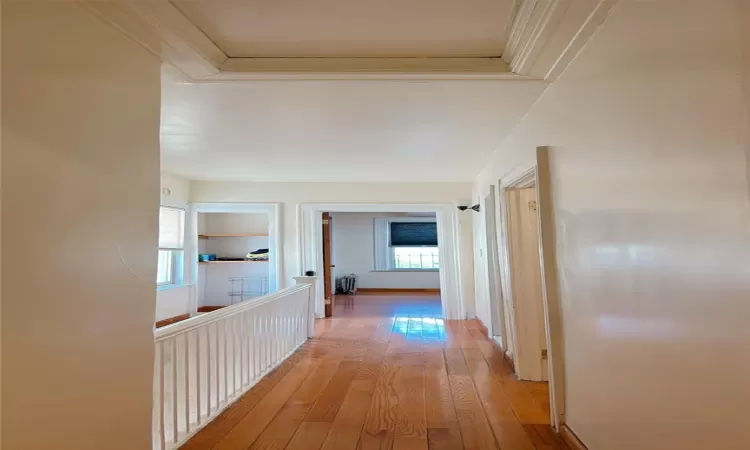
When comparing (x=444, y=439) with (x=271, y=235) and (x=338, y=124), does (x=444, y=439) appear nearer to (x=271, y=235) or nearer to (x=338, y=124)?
(x=338, y=124)

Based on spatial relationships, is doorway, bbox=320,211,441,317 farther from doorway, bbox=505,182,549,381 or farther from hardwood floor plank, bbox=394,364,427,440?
doorway, bbox=505,182,549,381

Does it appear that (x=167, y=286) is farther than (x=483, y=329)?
Yes

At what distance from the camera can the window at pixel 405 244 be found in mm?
9703

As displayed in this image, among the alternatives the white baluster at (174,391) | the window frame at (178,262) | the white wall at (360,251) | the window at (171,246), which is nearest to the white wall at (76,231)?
the white baluster at (174,391)

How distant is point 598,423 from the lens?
1802 millimetres

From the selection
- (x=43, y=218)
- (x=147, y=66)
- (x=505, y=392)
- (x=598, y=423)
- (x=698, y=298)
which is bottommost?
(x=505, y=392)

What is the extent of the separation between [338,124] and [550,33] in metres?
1.66

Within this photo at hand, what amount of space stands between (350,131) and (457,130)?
0.90 m

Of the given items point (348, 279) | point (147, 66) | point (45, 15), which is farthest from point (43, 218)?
point (348, 279)

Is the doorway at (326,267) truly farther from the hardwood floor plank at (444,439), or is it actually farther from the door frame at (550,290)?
the door frame at (550,290)

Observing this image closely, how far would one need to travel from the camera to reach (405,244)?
384 inches

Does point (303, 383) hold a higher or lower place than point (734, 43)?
lower

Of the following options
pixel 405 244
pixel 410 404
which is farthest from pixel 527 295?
pixel 405 244

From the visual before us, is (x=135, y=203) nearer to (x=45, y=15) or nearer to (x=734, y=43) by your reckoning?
(x=45, y=15)
